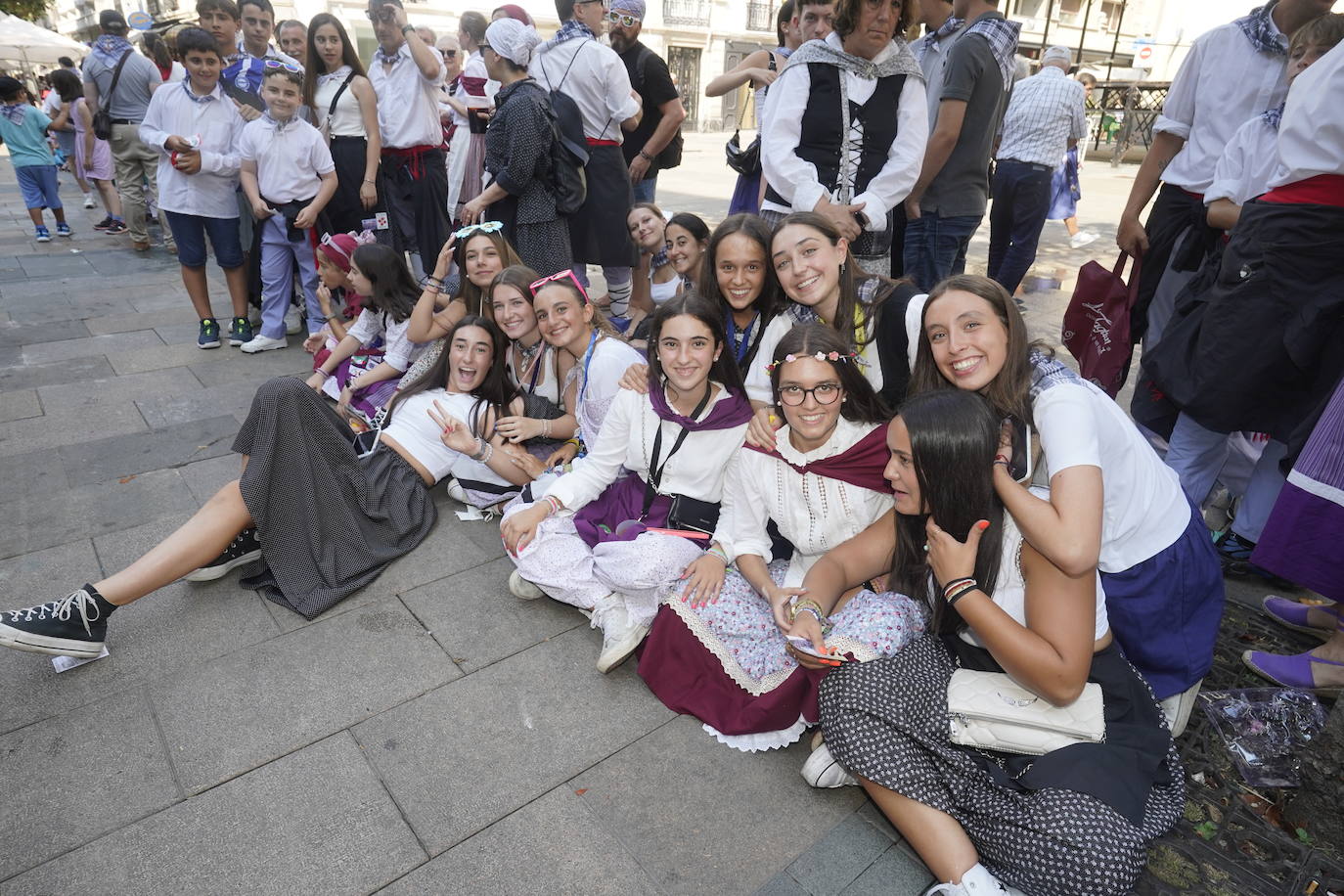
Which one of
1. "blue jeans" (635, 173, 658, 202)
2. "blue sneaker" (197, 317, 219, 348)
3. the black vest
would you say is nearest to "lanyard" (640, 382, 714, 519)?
the black vest

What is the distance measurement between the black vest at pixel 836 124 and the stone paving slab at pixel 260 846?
2.78 m

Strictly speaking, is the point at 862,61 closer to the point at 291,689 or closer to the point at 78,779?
the point at 291,689

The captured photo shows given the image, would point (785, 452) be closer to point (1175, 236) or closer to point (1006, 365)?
point (1006, 365)

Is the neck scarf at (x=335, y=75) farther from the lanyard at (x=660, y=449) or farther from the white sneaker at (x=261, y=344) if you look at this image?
the lanyard at (x=660, y=449)

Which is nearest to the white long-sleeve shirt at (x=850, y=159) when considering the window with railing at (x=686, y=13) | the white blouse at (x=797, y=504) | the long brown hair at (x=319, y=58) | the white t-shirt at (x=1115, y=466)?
the white blouse at (x=797, y=504)

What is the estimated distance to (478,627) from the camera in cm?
273

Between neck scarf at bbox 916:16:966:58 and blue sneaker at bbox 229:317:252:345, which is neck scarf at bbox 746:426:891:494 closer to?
neck scarf at bbox 916:16:966:58

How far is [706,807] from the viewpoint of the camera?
2.04 meters

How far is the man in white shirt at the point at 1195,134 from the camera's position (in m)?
3.14

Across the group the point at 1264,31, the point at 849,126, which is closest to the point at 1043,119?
the point at 1264,31

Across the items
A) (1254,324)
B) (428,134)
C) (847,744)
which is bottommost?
(847,744)

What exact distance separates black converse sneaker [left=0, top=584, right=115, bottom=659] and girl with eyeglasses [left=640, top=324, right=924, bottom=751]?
5.66ft

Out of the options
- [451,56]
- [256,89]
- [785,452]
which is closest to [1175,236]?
[785,452]

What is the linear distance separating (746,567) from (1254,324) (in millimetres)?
1877
